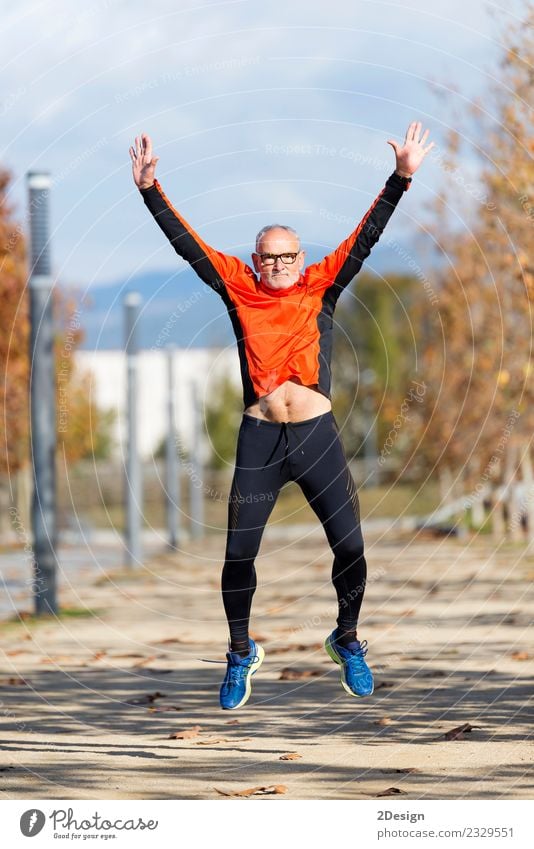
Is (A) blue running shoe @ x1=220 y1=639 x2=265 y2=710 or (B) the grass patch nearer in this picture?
(A) blue running shoe @ x1=220 y1=639 x2=265 y2=710

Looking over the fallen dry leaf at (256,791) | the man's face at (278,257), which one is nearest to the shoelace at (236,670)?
the fallen dry leaf at (256,791)

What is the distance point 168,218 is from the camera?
26.1ft

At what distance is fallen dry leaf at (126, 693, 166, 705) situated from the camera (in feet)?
33.4

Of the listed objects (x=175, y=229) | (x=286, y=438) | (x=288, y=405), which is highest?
(x=175, y=229)

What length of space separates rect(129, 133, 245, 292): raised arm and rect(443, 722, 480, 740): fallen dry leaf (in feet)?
9.32

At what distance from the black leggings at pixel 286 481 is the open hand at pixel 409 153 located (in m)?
1.39

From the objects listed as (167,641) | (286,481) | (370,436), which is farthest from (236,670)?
(370,436)

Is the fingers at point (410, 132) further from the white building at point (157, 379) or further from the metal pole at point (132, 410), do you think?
the white building at point (157, 379)

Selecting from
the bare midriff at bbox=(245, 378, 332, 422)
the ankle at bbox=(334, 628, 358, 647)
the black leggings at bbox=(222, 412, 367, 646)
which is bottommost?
the ankle at bbox=(334, 628, 358, 647)

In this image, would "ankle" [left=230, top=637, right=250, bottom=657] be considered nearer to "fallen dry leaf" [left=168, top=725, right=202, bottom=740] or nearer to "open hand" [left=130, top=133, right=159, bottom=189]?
"fallen dry leaf" [left=168, top=725, right=202, bottom=740]

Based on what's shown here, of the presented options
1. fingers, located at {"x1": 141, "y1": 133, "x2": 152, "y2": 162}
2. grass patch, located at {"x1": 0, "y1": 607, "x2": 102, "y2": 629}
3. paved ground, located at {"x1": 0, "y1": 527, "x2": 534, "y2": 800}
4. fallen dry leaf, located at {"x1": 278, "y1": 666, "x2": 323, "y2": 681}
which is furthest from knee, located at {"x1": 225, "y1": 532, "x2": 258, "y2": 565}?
grass patch, located at {"x1": 0, "y1": 607, "x2": 102, "y2": 629}

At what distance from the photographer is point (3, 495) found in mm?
42562

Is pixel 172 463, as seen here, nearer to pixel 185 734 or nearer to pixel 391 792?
pixel 185 734

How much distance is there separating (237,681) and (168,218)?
250cm
